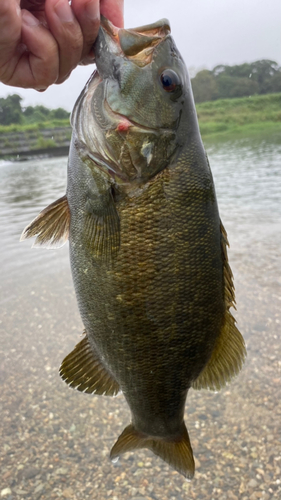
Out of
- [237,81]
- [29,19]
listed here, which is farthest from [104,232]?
[237,81]

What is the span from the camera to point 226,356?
174 centimetres

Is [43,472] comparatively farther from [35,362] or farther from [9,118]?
[9,118]

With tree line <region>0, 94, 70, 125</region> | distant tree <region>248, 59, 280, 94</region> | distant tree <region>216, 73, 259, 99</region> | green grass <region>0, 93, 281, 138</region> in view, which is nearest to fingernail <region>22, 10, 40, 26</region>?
green grass <region>0, 93, 281, 138</region>

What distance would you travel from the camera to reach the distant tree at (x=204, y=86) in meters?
47.8

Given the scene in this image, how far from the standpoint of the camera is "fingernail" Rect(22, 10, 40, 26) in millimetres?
1530

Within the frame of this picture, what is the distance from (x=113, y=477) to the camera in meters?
3.30

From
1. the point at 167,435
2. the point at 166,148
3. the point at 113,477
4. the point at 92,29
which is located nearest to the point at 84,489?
the point at 113,477

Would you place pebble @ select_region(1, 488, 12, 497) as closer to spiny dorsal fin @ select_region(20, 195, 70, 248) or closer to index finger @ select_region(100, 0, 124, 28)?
spiny dorsal fin @ select_region(20, 195, 70, 248)

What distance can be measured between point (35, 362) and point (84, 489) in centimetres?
203

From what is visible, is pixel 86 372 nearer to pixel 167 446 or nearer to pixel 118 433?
pixel 167 446

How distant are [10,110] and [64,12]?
5550 centimetres

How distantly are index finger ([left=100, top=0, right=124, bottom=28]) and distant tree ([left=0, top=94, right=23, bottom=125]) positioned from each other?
2094 inches

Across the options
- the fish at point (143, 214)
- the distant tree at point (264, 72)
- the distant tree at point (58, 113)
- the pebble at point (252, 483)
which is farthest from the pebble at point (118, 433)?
the distant tree at point (58, 113)

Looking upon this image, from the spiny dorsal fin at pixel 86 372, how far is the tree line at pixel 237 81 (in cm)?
4917
